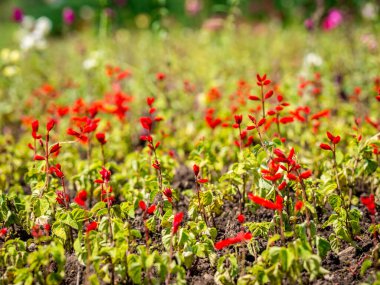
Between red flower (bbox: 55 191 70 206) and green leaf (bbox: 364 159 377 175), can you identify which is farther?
green leaf (bbox: 364 159 377 175)

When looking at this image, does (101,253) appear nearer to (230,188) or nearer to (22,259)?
(22,259)

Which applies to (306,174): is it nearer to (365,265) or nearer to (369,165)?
(365,265)

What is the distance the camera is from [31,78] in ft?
20.0

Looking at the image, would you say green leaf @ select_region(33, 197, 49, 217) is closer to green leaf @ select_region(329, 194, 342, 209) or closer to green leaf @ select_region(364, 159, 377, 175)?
green leaf @ select_region(329, 194, 342, 209)

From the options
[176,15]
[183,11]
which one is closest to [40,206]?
[176,15]

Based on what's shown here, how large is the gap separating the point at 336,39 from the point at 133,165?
5.27 metres

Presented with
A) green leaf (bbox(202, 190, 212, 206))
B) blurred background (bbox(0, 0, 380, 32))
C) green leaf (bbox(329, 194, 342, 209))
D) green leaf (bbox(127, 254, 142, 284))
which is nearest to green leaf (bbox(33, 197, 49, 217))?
green leaf (bbox(127, 254, 142, 284))

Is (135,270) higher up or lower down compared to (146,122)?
lower down

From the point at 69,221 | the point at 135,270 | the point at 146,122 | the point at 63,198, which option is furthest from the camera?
the point at 146,122

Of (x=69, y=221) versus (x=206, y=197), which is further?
(x=206, y=197)

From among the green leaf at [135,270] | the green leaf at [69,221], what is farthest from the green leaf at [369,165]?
the green leaf at [69,221]

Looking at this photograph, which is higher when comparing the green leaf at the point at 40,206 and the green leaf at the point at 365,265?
the green leaf at the point at 40,206

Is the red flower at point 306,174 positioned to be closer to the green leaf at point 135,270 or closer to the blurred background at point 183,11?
the green leaf at point 135,270

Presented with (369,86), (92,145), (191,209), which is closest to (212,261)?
(191,209)
